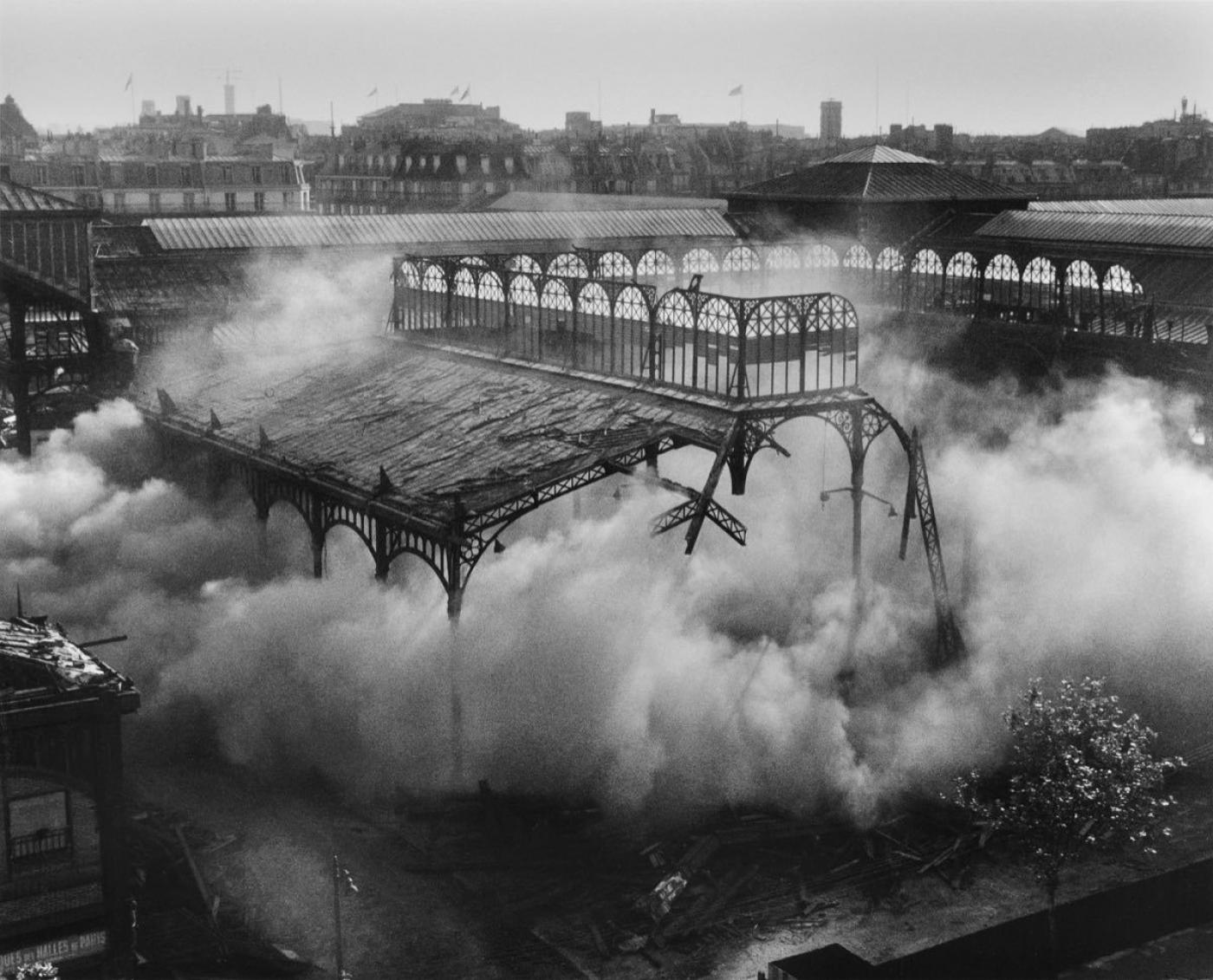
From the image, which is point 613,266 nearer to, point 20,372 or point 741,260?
point 741,260

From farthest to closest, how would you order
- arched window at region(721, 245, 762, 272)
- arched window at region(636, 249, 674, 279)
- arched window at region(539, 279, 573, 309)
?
1. arched window at region(721, 245, 762, 272)
2. arched window at region(636, 249, 674, 279)
3. arched window at region(539, 279, 573, 309)

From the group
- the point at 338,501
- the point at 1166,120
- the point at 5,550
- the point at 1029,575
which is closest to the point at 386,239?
the point at 5,550

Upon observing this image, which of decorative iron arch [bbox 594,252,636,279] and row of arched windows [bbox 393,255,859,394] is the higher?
decorative iron arch [bbox 594,252,636,279]

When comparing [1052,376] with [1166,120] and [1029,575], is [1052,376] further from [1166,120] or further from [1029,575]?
[1166,120]

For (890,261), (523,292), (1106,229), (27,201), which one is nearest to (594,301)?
(523,292)

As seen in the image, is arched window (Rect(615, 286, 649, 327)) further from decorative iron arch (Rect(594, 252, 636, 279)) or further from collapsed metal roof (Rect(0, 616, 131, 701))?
collapsed metal roof (Rect(0, 616, 131, 701))

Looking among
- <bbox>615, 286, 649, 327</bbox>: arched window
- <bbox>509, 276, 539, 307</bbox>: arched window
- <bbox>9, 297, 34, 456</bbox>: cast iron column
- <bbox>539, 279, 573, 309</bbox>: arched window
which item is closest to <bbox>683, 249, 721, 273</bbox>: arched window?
<bbox>509, 276, 539, 307</bbox>: arched window
